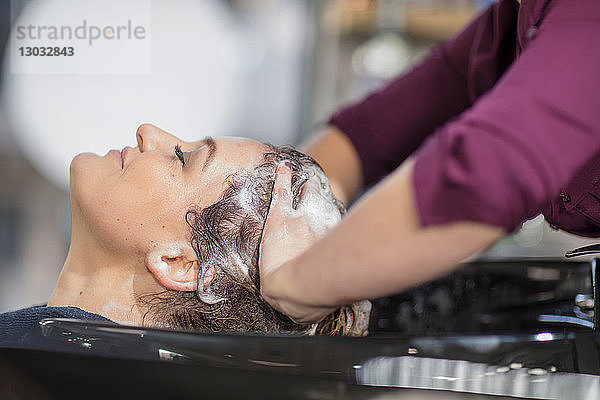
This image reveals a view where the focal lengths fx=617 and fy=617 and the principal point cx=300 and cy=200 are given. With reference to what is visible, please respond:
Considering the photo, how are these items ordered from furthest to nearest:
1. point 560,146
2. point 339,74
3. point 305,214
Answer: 1. point 339,74
2. point 305,214
3. point 560,146

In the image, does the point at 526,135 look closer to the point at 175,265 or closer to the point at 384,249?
the point at 384,249

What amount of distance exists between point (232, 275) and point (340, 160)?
14.8 inches

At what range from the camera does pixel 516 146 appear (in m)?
0.43

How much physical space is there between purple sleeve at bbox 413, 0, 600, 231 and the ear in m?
0.33

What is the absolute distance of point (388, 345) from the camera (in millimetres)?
513

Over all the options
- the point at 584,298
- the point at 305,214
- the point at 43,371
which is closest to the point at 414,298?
the point at 584,298

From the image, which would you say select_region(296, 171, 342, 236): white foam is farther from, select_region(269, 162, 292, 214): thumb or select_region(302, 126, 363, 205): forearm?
select_region(302, 126, 363, 205): forearm

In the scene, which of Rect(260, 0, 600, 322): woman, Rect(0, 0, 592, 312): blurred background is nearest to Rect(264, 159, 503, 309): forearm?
Rect(260, 0, 600, 322): woman

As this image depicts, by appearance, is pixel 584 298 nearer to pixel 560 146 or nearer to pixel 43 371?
pixel 560 146

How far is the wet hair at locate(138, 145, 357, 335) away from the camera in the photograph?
2.26 ft

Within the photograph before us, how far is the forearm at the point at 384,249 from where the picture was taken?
459 millimetres

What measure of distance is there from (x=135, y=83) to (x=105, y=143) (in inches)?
3.6

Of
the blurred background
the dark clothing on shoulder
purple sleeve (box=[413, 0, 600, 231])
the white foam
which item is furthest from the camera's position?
the blurred background

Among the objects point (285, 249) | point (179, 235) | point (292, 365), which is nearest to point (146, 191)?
point (179, 235)
